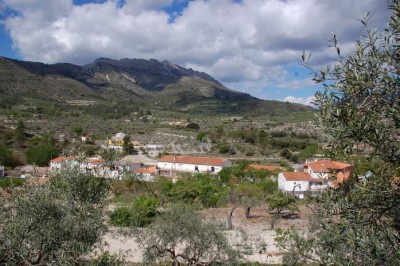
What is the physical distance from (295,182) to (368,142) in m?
43.4

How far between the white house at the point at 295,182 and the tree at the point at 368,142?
4231 centimetres

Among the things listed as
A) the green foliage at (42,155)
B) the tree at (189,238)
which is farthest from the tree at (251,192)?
the green foliage at (42,155)

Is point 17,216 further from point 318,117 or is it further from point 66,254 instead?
point 318,117

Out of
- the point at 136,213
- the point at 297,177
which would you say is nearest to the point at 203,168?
the point at 297,177

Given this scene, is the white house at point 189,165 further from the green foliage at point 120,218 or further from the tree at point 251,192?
the green foliage at point 120,218

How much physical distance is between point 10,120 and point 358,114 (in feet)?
310

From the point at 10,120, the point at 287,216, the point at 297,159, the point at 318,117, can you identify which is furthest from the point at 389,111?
the point at 10,120

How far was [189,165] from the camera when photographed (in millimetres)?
60438

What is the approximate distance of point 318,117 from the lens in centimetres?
409

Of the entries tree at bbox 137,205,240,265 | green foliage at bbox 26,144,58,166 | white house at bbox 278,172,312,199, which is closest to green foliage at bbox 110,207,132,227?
tree at bbox 137,205,240,265

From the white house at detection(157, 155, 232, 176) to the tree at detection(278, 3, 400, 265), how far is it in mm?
53808

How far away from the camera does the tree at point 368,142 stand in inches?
146

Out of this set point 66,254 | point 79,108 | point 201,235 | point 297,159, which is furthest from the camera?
point 79,108

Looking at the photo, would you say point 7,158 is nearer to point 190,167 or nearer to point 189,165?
point 189,165
